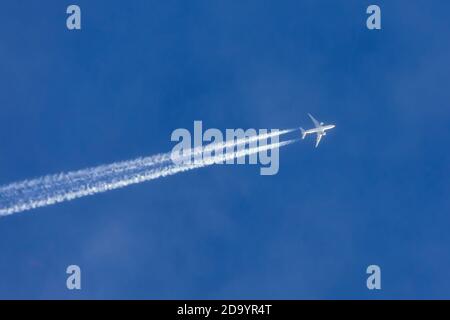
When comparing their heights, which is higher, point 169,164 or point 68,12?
point 68,12

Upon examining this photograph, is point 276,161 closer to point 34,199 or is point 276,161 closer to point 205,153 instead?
point 205,153
